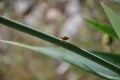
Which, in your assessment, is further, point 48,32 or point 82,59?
point 48,32

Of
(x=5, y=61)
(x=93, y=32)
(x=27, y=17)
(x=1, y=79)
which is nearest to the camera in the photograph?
(x=1, y=79)

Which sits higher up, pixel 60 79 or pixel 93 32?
pixel 93 32

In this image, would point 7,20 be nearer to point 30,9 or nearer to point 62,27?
point 62,27

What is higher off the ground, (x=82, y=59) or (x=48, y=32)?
(x=82, y=59)

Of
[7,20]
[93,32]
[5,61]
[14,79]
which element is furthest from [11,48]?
[7,20]

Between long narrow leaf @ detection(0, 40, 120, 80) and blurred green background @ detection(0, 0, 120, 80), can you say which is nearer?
long narrow leaf @ detection(0, 40, 120, 80)

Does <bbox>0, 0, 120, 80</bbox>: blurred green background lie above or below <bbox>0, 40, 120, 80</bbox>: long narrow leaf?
below

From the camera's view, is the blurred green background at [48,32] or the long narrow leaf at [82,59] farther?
the blurred green background at [48,32]

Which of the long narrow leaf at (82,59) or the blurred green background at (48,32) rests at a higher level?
the long narrow leaf at (82,59)
